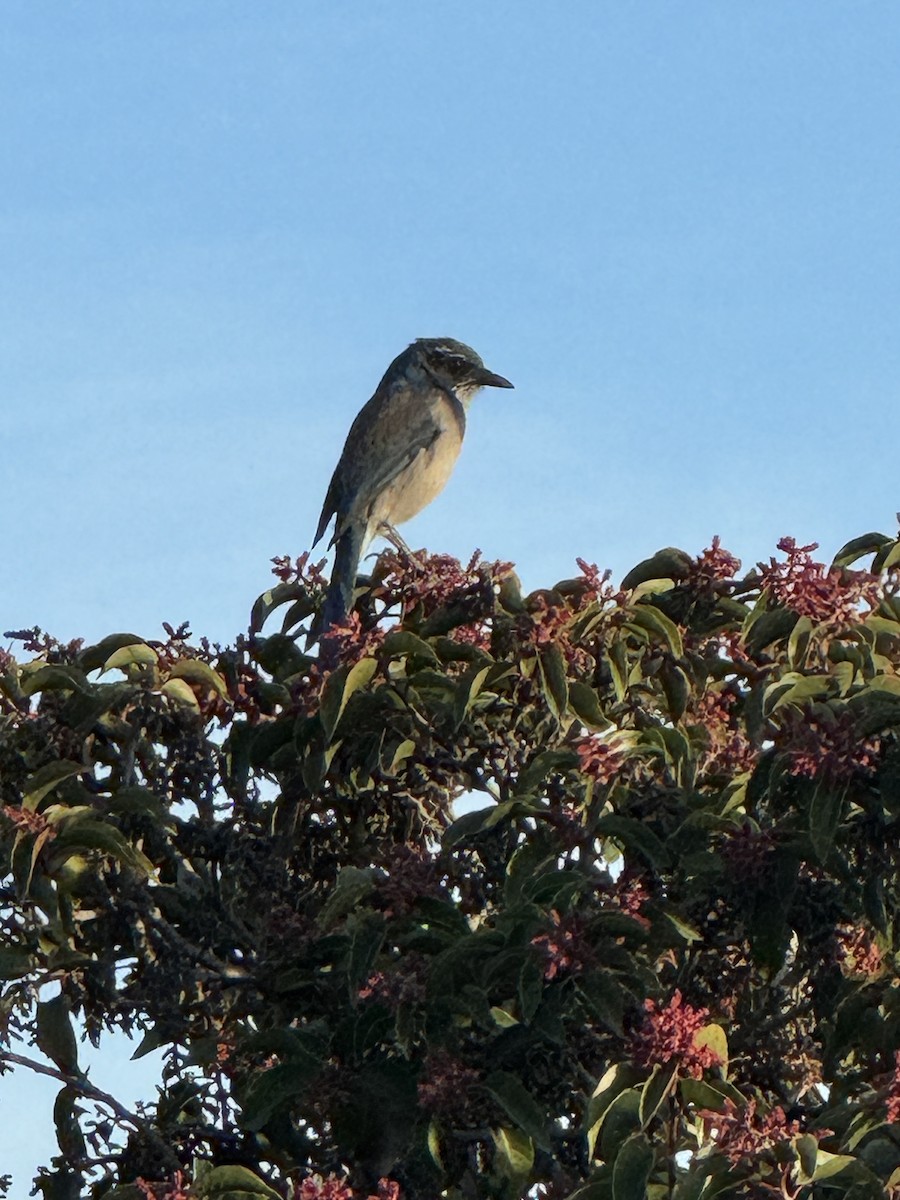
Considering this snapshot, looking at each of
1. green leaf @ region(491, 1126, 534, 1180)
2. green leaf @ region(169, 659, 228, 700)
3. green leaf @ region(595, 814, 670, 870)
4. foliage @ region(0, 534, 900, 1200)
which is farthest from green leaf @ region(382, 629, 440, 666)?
green leaf @ region(491, 1126, 534, 1180)

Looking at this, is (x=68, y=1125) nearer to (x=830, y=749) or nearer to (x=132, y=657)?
(x=132, y=657)

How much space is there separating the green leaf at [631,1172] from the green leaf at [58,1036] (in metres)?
2.30

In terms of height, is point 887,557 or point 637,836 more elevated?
point 887,557

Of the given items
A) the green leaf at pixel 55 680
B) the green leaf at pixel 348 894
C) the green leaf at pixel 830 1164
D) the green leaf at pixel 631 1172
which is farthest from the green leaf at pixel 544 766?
the green leaf at pixel 55 680

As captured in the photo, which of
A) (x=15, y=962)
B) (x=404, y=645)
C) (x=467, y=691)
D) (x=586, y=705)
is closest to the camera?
(x=467, y=691)

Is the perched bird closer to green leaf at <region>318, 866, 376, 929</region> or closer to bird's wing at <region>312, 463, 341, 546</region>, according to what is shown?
bird's wing at <region>312, 463, 341, 546</region>

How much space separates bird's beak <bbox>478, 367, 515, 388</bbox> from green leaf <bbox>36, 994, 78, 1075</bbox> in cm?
651

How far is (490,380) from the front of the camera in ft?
39.9

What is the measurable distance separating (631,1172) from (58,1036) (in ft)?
7.78

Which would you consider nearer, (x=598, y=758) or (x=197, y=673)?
(x=598, y=758)

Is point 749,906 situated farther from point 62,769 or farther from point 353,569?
point 353,569

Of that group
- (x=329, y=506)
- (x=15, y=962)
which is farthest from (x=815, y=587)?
(x=329, y=506)

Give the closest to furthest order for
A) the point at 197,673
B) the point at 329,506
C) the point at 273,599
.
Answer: the point at 197,673 < the point at 273,599 < the point at 329,506

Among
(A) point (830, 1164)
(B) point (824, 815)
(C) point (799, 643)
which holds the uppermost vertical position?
(C) point (799, 643)
